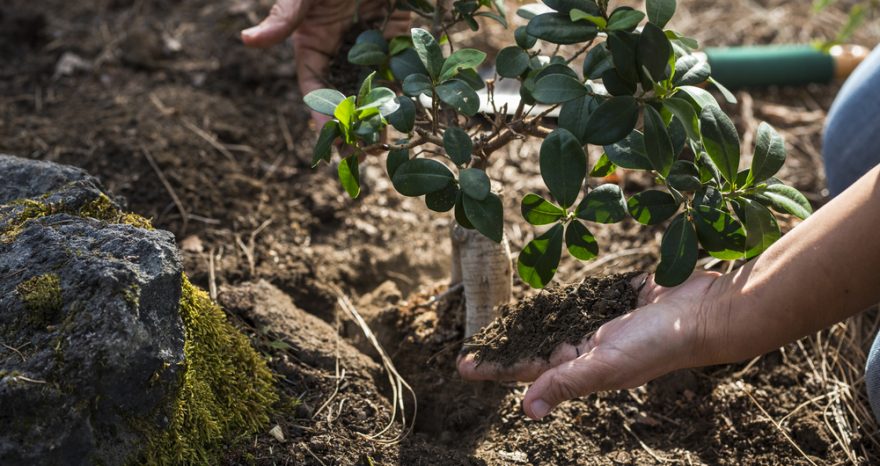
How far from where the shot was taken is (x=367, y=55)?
5.51ft

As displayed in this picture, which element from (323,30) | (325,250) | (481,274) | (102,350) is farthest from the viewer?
(325,250)

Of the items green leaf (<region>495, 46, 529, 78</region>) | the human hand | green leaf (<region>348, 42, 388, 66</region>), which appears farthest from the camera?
the human hand

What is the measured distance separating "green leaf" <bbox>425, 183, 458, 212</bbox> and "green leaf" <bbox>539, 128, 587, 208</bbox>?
18cm

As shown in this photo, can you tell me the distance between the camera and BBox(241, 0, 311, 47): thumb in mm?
1936

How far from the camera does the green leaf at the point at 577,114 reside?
55.7 inches

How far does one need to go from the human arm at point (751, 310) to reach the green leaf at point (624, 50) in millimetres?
438

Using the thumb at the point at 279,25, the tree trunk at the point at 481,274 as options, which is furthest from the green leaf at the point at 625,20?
the thumb at the point at 279,25

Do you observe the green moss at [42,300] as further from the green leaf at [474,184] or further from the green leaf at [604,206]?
the green leaf at [604,206]

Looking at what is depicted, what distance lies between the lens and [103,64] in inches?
111

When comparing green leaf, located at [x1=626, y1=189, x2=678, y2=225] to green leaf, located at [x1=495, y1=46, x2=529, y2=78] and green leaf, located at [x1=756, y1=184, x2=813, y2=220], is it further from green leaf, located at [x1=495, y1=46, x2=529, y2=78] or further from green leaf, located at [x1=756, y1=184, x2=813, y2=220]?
green leaf, located at [x1=495, y1=46, x2=529, y2=78]

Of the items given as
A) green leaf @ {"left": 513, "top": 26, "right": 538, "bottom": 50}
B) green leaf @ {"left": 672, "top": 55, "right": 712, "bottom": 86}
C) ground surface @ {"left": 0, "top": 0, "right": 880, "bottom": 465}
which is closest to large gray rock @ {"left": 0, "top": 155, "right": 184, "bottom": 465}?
ground surface @ {"left": 0, "top": 0, "right": 880, "bottom": 465}

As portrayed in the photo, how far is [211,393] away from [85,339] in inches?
12.1

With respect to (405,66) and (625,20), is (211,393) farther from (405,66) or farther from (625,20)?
(625,20)

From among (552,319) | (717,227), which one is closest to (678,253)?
(717,227)
